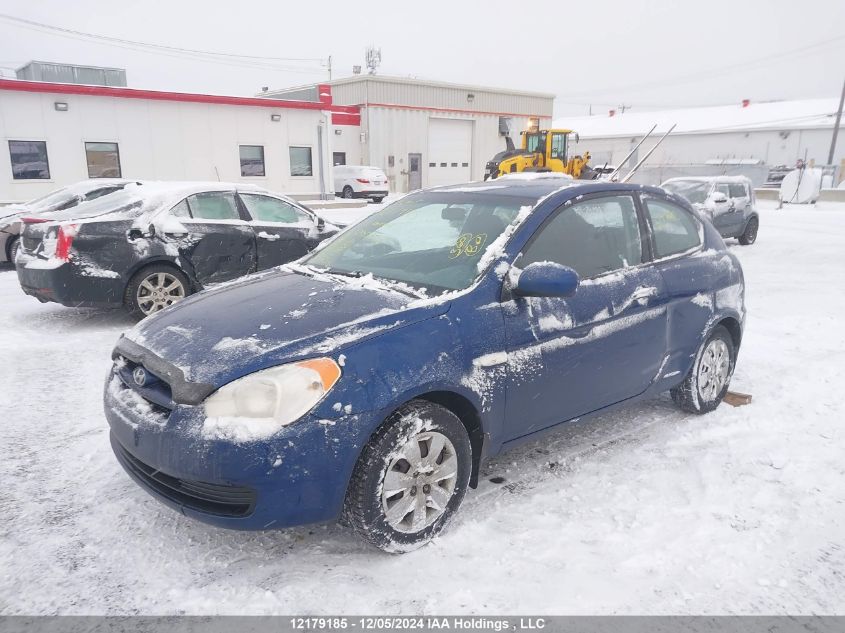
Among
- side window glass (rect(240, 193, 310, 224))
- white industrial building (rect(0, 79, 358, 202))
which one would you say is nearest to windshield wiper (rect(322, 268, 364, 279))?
side window glass (rect(240, 193, 310, 224))

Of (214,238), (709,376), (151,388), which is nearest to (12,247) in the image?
(214,238)

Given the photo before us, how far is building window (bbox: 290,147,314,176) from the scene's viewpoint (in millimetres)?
24953

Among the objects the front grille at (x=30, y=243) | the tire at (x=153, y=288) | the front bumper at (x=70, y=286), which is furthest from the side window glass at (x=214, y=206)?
the front grille at (x=30, y=243)

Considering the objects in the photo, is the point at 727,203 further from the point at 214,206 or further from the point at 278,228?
the point at 214,206

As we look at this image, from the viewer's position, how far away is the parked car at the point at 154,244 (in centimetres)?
630

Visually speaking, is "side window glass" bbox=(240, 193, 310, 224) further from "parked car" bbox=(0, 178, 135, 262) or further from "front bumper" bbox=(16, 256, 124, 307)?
"parked car" bbox=(0, 178, 135, 262)

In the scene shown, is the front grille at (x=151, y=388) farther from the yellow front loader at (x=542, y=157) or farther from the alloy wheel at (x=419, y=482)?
the yellow front loader at (x=542, y=157)

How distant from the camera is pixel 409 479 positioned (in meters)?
2.79

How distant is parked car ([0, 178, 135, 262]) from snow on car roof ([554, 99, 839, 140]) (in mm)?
49489

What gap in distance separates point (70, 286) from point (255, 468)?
4893mm

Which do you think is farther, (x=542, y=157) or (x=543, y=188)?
(x=542, y=157)

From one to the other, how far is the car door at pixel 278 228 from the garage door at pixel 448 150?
28.3 meters

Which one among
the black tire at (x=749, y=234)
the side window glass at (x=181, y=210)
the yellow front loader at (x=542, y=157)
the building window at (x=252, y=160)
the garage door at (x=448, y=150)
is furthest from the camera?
the garage door at (x=448, y=150)

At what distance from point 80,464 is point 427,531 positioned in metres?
2.20
